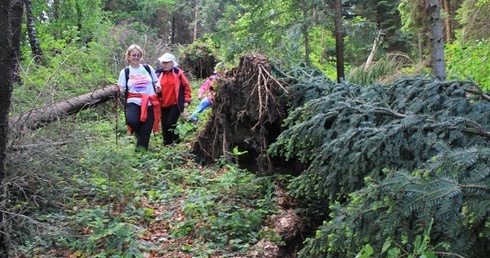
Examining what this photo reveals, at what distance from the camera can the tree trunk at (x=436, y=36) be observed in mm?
5812

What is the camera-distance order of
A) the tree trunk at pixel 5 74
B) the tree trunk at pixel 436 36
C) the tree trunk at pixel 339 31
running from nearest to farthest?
the tree trunk at pixel 5 74 < the tree trunk at pixel 436 36 < the tree trunk at pixel 339 31

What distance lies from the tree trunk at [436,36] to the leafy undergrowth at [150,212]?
2.78 metres

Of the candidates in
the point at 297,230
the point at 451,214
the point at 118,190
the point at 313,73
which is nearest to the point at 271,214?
the point at 297,230

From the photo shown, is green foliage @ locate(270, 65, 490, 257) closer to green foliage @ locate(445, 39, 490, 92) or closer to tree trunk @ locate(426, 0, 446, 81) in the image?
tree trunk @ locate(426, 0, 446, 81)

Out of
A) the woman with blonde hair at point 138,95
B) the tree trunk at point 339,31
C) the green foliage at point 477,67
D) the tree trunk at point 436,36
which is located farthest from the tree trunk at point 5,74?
the green foliage at point 477,67

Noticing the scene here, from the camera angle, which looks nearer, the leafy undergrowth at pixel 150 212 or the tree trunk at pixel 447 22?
the leafy undergrowth at pixel 150 212

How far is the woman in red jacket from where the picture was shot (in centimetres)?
782

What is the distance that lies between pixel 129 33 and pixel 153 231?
12311mm

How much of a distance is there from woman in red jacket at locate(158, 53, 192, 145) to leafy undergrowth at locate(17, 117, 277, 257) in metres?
1.48

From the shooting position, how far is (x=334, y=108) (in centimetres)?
445

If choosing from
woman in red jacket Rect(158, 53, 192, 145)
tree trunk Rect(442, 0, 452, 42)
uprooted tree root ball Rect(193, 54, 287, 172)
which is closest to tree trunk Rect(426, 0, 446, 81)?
uprooted tree root ball Rect(193, 54, 287, 172)

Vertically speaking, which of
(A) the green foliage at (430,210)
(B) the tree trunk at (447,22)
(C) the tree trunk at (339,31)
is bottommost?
(A) the green foliage at (430,210)

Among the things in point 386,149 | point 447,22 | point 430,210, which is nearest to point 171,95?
point 386,149

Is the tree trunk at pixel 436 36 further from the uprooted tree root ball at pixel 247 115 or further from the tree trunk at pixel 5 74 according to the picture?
the tree trunk at pixel 5 74
